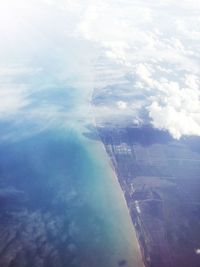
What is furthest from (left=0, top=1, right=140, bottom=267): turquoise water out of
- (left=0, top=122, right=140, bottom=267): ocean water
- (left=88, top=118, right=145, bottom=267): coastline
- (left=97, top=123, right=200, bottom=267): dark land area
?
(left=97, top=123, right=200, bottom=267): dark land area

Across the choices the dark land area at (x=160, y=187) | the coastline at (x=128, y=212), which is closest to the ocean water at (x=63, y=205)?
the coastline at (x=128, y=212)

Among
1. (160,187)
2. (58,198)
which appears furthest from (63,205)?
(160,187)

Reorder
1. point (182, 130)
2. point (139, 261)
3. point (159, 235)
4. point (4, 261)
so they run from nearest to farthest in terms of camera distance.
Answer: point (4, 261), point (139, 261), point (159, 235), point (182, 130)

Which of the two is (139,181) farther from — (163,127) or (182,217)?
(163,127)

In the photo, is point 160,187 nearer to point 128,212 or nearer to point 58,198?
point 128,212

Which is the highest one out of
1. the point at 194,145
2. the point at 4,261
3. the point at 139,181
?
the point at 4,261

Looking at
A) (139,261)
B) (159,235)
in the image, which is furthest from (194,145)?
(139,261)

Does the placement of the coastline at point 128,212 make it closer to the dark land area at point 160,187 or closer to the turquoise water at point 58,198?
the turquoise water at point 58,198

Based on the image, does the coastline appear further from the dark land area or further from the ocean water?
the dark land area
